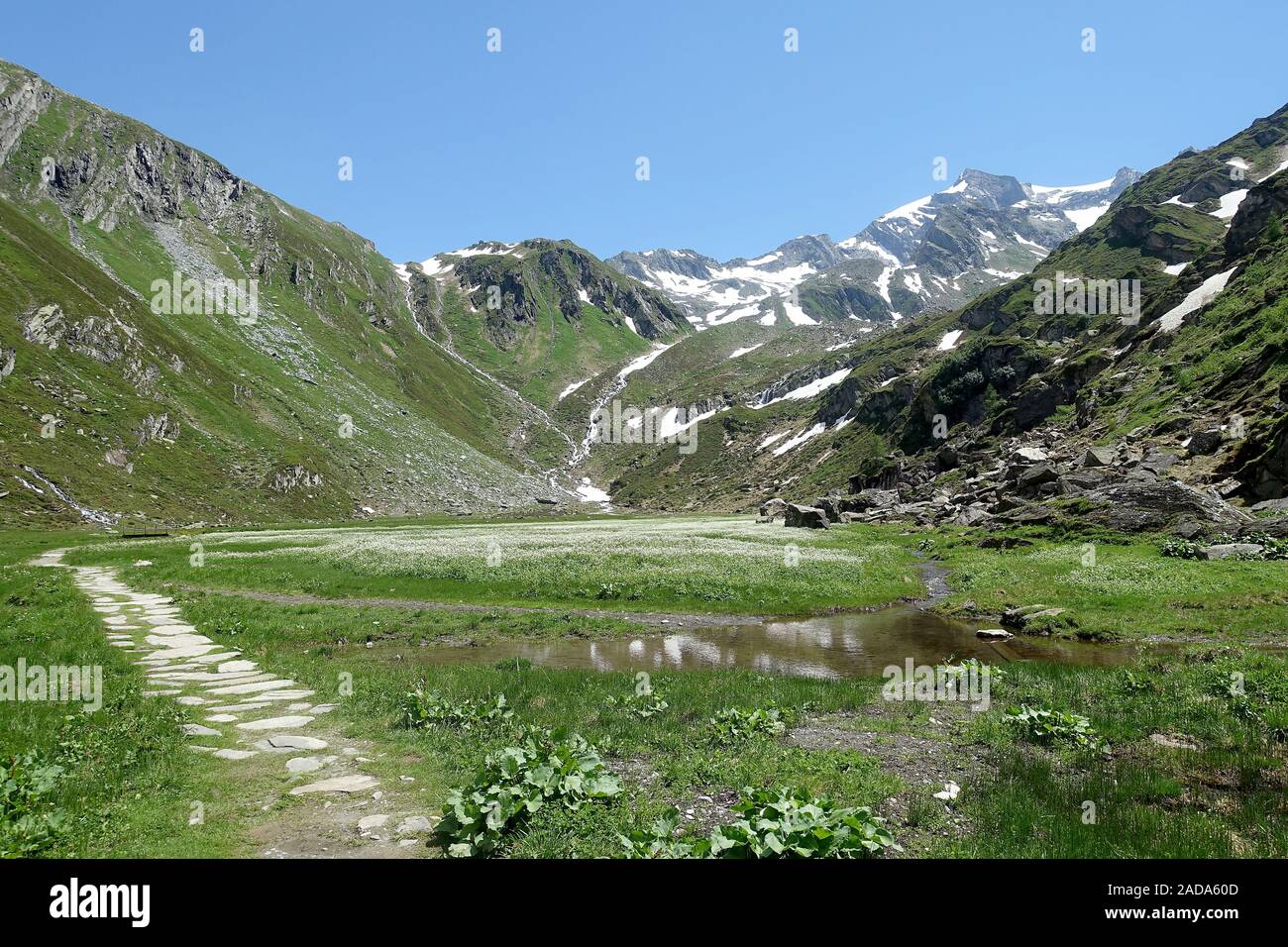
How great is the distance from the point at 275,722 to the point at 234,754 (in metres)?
2.03

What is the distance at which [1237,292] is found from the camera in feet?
295

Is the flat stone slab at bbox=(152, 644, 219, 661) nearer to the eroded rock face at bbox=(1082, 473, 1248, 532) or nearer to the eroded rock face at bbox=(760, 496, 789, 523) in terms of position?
the eroded rock face at bbox=(1082, 473, 1248, 532)

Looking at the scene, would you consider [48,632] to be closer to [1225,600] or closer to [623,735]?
[623,735]

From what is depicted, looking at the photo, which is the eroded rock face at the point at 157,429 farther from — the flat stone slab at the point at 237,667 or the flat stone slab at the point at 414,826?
the flat stone slab at the point at 414,826

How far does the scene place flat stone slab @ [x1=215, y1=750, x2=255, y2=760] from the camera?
1033 centimetres

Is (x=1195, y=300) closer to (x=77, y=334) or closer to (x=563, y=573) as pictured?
(x=563, y=573)

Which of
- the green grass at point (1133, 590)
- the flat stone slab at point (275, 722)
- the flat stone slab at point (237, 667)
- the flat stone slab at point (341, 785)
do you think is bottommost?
the green grass at point (1133, 590)

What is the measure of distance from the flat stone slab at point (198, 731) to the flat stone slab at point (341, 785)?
3735 millimetres

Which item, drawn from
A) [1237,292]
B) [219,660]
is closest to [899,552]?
[219,660]

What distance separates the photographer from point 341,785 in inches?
364

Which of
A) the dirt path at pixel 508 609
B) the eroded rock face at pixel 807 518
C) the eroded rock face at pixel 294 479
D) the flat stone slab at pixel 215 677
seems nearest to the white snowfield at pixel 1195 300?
the eroded rock face at pixel 807 518

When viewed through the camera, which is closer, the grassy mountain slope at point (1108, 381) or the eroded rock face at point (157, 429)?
the grassy mountain slope at point (1108, 381)

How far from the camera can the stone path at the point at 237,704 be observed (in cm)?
954
